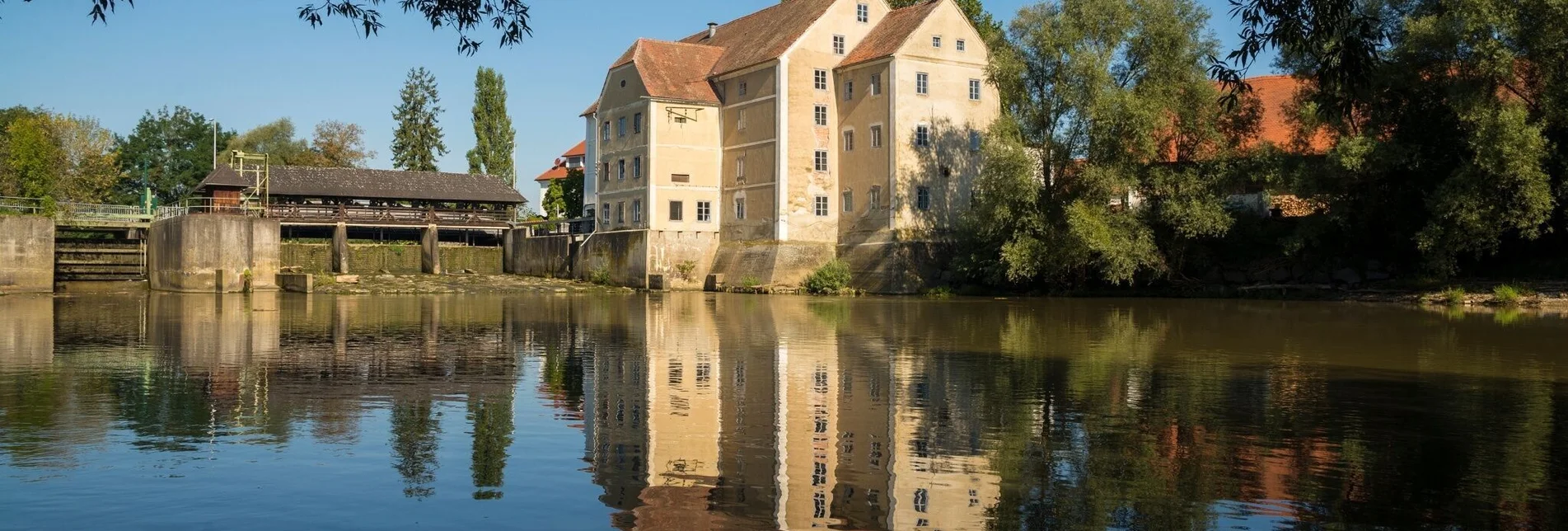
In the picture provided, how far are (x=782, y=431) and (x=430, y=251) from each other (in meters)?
63.2

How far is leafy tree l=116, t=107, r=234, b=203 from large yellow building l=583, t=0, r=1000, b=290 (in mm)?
60812

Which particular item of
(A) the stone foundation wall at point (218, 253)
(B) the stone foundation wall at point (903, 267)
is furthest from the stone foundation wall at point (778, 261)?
(A) the stone foundation wall at point (218, 253)

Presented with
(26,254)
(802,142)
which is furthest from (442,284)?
(802,142)

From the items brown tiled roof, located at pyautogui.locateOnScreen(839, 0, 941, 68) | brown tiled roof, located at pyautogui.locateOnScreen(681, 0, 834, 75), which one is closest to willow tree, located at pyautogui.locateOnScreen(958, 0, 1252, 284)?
brown tiled roof, located at pyautogui.locateOnScreen(839, 0, 941, 68)

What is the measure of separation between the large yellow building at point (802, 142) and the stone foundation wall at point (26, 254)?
26.3 m

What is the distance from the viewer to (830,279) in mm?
61562

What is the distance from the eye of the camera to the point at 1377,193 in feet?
164

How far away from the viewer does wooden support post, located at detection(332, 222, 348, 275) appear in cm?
7231

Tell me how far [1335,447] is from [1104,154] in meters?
40.7

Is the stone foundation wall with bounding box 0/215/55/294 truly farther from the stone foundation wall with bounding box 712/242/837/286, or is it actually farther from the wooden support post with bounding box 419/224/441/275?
the stone foundation wall with bounding box 712/242/837/286

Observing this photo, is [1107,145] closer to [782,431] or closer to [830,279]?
[830,279]

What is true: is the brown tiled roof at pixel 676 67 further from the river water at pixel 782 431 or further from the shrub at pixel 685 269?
the river water at pixel 782 431

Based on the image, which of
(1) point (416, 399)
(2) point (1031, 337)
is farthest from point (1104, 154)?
(1) point (416, 399)

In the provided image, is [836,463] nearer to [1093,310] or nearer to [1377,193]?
[1093,310]
